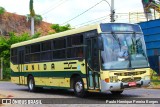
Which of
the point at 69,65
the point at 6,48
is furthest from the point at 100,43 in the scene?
the point at 6,48

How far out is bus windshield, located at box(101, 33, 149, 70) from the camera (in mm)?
15469

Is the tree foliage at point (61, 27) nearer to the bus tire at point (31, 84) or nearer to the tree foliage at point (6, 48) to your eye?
the tree foliage at point (6, 48)

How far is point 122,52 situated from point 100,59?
958mm

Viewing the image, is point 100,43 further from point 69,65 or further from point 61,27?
point 61,27

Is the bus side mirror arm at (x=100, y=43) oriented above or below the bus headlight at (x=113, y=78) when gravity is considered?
above

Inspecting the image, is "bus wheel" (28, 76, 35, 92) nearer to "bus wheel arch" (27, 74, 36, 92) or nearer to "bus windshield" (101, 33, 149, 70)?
"bus wheel arch" (27, 74, 36, 92)

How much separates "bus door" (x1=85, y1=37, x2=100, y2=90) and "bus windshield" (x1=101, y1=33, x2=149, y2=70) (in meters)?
0.48

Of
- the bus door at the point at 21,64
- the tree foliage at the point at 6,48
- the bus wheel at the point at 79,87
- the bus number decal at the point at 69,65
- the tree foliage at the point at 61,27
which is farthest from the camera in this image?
the tree foliage at the point at 6,48

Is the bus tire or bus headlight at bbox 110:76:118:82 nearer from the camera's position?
bus headlight at bbox 110:76:118:82

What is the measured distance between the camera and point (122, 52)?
15.8 meters

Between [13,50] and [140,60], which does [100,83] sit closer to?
[140,60]

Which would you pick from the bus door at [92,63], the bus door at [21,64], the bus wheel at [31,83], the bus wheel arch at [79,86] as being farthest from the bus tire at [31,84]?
the bus door at [92,63]

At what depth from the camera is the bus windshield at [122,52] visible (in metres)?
15.5

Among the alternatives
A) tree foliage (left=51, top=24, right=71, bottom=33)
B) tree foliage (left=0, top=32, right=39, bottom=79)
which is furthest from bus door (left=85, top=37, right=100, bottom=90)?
tree foliage (left=0, top=32, right=39, bottom=79)
